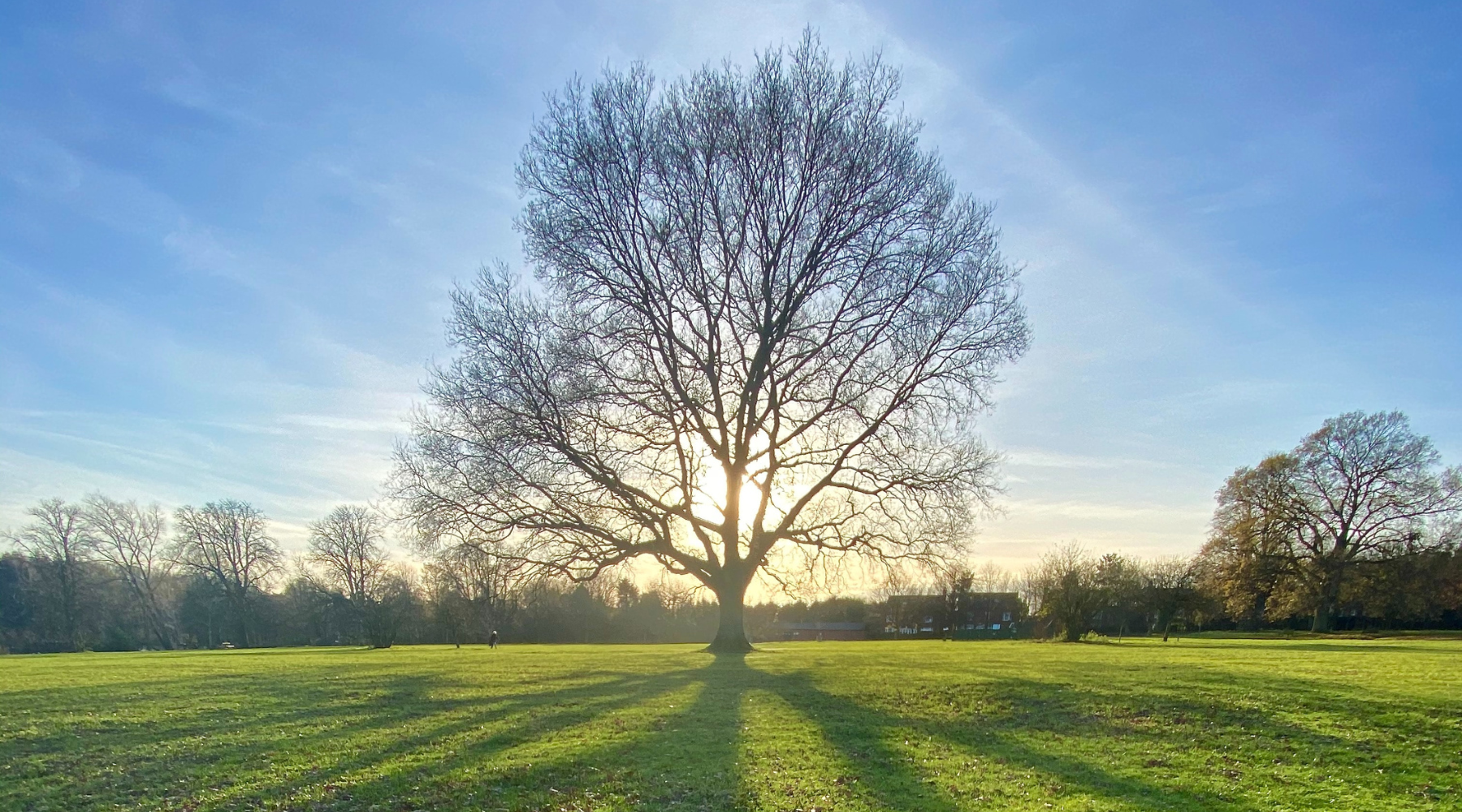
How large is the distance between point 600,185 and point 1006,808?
71.3 ft

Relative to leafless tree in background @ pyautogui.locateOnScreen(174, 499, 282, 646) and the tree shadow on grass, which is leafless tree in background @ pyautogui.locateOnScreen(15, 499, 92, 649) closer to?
leafless tree in background @ pyautogui.locateOnScreen(174, 499, 282, 646)

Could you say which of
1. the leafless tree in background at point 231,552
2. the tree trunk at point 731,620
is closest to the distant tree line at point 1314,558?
the tree trunk at point 731,620

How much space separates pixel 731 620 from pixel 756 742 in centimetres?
1697

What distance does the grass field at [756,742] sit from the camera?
26.1 feet

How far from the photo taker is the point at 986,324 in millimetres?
25281

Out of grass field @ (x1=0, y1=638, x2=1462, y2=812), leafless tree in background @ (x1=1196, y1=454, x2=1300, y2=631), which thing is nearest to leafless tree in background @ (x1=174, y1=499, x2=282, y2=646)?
grass field @ (x1=0, y1=638, x2=1462, y2=812)

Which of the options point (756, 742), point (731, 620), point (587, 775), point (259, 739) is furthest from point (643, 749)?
point (731, 620)

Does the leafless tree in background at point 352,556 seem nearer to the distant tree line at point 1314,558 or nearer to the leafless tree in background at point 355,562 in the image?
the leafless tree in background at point 355,562

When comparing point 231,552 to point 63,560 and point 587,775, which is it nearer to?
point 63,560

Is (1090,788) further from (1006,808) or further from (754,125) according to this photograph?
(754,125)

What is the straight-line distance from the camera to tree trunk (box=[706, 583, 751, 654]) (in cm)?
2655

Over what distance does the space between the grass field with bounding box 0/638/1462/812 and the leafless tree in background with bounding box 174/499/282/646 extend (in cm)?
6116

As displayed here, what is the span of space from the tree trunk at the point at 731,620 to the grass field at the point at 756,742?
956cm

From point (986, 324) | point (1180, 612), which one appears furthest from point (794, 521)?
point (1180, 612)
